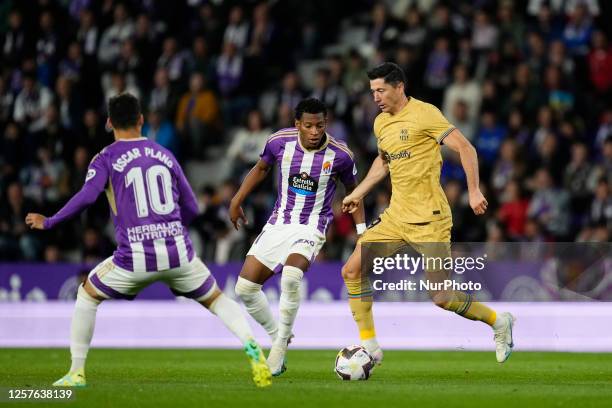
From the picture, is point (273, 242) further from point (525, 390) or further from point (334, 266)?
point (334, 266)

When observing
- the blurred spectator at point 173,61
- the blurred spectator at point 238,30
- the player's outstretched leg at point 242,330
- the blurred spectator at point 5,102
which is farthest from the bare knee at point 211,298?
the blurred spectator at point 5,102

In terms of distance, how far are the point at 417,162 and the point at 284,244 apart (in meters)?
1.34

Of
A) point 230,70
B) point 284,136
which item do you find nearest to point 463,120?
point 230,70

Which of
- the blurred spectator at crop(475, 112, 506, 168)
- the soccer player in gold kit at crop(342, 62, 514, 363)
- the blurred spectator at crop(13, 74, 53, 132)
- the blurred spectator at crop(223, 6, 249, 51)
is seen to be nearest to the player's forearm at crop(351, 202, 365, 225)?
the soccer player in gold kit at crop(342, 62, 514, 363)

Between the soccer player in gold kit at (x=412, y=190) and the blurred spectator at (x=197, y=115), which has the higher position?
the soccer player in gold kit at (x=412, y=190)

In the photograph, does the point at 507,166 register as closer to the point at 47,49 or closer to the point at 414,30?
the point at 414,30

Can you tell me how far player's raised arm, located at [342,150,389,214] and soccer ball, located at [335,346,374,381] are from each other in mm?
1145

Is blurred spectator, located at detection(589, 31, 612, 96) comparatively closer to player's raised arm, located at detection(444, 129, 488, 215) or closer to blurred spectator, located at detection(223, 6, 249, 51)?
blurred spectator, located at detection(223, 6, 249, 51)

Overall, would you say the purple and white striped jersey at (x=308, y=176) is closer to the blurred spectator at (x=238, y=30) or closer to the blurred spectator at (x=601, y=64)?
the blurred spectator at (x=601, y=64)

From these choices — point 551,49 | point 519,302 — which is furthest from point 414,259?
point 551,49

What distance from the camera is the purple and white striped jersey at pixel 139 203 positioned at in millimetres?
8797

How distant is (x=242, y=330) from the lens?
8.84 metres

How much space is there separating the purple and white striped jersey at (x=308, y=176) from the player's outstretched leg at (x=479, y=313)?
126 centimetres

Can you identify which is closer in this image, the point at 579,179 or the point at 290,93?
the point at 579,179
